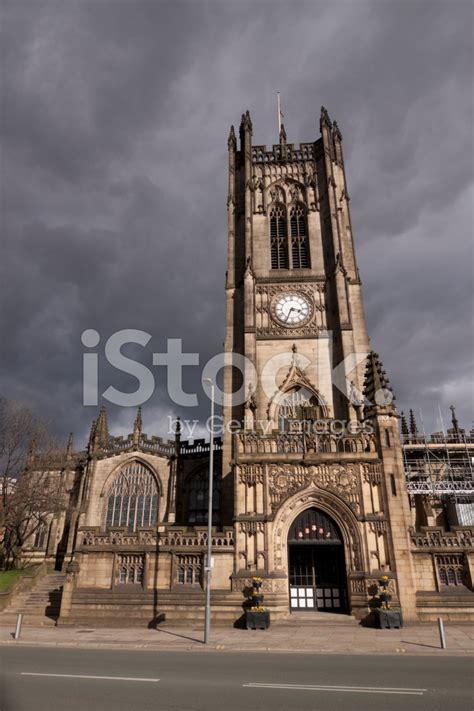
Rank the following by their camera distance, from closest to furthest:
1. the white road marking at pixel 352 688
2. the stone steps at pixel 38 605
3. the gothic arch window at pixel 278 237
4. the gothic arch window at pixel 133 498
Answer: the white road marking at pixel 352 688
the stone steps at pixel 38 605
the gothic arch window at pixel 133 498
the gothic arch window at pixel 278 237

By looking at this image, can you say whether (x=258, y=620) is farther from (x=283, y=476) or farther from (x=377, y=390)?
(x=377, y=390)

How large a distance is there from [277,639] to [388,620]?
18.0 ft

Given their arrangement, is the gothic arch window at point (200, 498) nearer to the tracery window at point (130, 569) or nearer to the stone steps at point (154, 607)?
the tracery window at point (130, 569)

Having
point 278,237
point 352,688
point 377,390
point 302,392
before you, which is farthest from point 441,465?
point 352,688

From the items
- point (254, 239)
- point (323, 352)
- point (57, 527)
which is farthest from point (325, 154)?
point (57, 527)

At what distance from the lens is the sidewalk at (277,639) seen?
1472cm

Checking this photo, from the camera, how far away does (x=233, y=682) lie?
32.8 ft

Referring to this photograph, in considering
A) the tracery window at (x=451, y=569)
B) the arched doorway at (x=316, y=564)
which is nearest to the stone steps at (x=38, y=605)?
the arched doorway at (x=316, y=564)


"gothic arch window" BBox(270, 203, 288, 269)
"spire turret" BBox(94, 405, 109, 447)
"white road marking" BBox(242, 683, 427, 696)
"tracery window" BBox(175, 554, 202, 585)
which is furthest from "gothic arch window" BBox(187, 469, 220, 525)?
"white road marking" BBox(242, 683, 427, 696)

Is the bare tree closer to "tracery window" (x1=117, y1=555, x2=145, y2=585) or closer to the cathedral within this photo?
the cathedral

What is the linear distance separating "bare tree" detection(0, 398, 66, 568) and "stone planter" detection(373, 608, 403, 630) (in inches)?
928

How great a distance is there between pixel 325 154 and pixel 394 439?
106 ft

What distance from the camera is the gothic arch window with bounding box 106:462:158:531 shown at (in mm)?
37719

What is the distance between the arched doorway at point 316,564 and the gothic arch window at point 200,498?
14.3m
